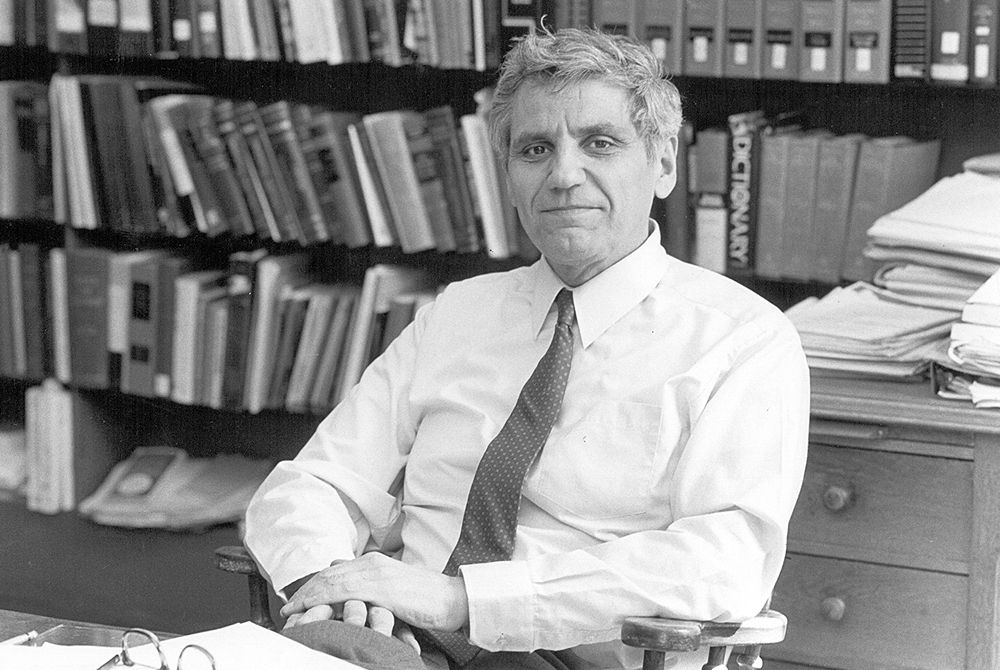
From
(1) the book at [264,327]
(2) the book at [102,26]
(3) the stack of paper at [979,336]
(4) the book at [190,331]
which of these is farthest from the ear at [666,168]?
(2) the book at [102,26]

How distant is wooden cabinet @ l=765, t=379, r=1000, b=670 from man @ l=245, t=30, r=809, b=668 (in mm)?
310

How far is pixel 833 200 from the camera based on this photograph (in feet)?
7.70

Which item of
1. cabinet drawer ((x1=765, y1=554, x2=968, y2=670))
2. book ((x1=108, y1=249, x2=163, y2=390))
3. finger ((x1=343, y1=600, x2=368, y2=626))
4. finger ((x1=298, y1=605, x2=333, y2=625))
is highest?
finger ((x1=343, y1=600, x2=368, y2=626))

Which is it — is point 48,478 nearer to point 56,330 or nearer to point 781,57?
point 56,330

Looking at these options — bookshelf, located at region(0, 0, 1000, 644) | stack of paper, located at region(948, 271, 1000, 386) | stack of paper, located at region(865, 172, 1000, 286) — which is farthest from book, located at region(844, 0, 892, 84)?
stack of paper, located at region(948, 271, 1000, 386)

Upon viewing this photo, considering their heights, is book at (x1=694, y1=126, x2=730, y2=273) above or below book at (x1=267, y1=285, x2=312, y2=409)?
above

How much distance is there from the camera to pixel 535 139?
1760 mm

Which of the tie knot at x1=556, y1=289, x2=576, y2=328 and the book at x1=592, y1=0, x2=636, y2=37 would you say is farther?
the book at x1=592, y1=0, x2=636, y2=37

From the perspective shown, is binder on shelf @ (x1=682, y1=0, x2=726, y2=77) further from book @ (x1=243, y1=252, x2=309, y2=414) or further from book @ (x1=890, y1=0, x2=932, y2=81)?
book @ (x1=243, y1=252, x2=309, y2=414)

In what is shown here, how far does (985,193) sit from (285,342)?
4.96ft

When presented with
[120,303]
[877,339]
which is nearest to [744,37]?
[877,339]

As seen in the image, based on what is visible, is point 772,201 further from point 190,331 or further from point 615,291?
point 190,331

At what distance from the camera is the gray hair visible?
5.59 ft

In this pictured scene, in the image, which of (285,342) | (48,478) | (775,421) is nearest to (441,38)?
(285,342)
